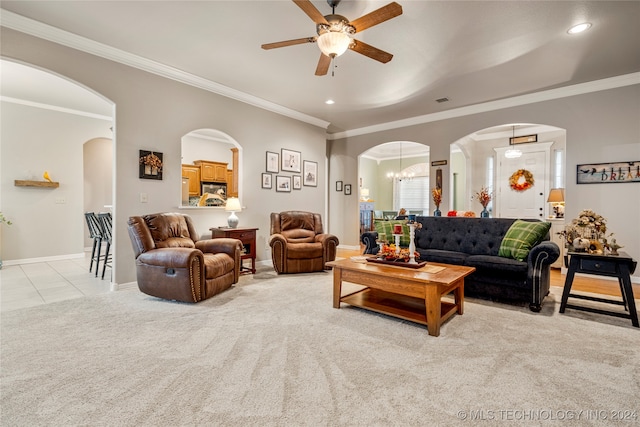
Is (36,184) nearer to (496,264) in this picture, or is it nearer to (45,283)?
(45,283)

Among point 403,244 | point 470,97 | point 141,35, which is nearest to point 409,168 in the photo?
point 470,97

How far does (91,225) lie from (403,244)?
494cm

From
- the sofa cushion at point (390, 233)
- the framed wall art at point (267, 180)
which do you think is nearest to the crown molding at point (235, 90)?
the framed wall art at point (267, 180)

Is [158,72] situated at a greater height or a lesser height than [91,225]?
greater

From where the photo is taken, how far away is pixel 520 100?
513 cm

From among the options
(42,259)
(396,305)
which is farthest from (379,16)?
(42,259)

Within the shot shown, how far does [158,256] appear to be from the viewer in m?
3.23

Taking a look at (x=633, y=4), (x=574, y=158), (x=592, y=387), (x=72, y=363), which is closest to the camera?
(x=592, y=387)

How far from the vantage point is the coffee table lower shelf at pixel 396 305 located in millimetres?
2666

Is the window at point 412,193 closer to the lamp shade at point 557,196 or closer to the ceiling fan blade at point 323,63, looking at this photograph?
the lamp shade at point 557,196

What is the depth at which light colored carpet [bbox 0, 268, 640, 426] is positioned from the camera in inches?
60.7

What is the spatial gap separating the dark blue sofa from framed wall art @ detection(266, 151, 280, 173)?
2.36 m

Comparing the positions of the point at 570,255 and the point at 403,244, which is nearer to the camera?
the point at 570,255

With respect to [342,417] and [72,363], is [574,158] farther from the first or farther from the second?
[72,363]
